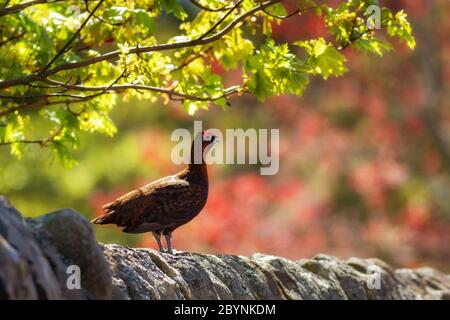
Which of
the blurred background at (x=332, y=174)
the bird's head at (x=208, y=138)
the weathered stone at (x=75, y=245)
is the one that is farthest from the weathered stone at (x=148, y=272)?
the blurred background at (x=332, y=174)

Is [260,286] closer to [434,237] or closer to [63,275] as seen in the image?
[63,275]

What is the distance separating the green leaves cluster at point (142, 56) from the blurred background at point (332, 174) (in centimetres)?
1041

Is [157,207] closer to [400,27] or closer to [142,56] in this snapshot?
[142,56]

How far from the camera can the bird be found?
7883 mm

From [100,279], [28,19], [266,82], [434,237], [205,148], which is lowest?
[434,237]

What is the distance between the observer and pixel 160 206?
7930 millimetres

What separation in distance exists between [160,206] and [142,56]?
1.16m

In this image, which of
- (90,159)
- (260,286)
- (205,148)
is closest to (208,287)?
(260,286)

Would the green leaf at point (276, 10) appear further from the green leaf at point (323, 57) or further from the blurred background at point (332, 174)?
the blurred background at point (332, 174)

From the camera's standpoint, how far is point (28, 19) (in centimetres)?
830

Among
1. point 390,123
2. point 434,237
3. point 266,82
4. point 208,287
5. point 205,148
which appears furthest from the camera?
point 390,123

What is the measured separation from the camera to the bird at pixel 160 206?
7883 mm

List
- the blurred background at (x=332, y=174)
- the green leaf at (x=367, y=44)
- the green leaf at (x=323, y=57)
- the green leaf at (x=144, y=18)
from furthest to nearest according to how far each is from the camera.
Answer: the blurred background at (x=332, y=174) < the green leaf at (x=367, y=44) < the green leaf at (x=323, y=57) < the green leaf at (x=144, y=18)

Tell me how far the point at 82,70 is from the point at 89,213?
1321 centimetres
